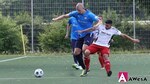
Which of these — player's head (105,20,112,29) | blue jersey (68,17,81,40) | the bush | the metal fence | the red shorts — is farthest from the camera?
the metal fence

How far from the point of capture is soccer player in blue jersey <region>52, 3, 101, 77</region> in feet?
47.9

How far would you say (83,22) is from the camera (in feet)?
48.6

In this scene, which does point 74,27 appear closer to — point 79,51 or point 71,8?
point 79,51

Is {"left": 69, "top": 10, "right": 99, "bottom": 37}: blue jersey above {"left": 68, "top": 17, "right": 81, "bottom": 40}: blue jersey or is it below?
above

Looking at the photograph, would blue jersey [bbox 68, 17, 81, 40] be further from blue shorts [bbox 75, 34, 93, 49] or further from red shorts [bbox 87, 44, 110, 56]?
red shorts [bbox 87, 44, 110, 56]

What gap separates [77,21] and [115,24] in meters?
12.8

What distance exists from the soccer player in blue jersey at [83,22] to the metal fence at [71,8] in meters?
12.6

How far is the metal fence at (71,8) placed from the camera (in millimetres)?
27969

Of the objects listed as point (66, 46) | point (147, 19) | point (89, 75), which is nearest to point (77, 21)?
point (89, 75)

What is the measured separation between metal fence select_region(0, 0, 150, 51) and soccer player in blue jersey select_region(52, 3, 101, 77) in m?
12.6

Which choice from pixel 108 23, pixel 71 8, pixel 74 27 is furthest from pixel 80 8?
pixel 71 8

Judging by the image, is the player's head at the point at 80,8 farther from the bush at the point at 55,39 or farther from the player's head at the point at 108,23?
the bush at the point at 55,39

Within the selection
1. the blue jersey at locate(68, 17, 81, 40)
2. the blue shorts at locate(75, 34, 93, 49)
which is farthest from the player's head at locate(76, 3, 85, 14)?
the blue jersey at locate(68, 17, 81, 40)

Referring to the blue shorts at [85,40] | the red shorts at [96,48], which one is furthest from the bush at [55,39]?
the red shorts at [96,48]
